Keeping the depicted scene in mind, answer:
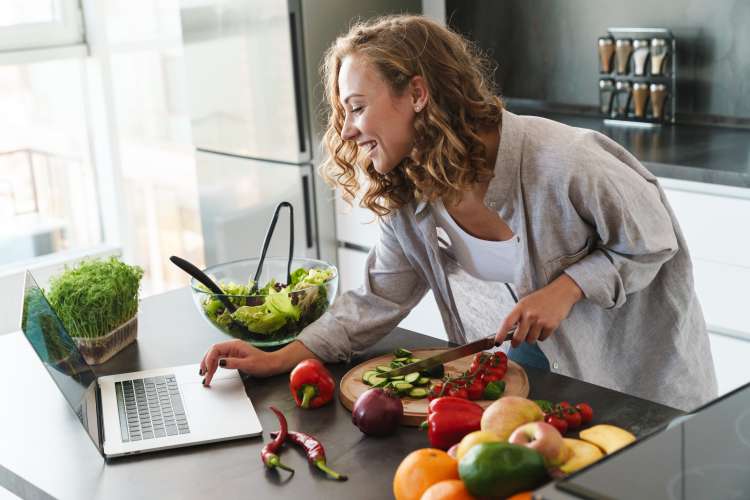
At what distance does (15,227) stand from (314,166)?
4.92ft

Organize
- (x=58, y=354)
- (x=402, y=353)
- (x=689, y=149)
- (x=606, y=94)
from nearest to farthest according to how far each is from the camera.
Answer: (x=58, y=354), (x=402, y=353), (x=689, y=149), (x=606, y=94)

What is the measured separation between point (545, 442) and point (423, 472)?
0.16 metres

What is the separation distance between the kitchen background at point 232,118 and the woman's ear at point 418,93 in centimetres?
126

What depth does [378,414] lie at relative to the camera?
1397 mm

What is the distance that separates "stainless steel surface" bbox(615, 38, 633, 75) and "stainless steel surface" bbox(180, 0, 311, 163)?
1127 mm

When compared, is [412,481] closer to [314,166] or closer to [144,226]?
[314,166]

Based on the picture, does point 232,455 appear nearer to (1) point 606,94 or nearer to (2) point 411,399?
(2) point 411,399

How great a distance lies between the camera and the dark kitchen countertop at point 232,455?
131 centimetres

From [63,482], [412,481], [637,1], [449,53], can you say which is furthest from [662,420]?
[637,1]

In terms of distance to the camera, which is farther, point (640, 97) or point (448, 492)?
point (640, 97)

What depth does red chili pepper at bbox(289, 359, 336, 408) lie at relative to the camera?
5.03ft

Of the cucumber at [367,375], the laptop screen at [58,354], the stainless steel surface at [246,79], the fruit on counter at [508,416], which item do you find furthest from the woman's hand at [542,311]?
the stainless steel surface at [246,79]

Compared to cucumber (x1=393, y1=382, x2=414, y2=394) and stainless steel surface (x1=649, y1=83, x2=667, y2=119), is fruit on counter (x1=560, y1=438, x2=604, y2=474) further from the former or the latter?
stainless steel surface (x1=649, y1=83, x2=667, y2=119)

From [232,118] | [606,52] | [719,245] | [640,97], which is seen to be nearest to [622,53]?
[606,52]
